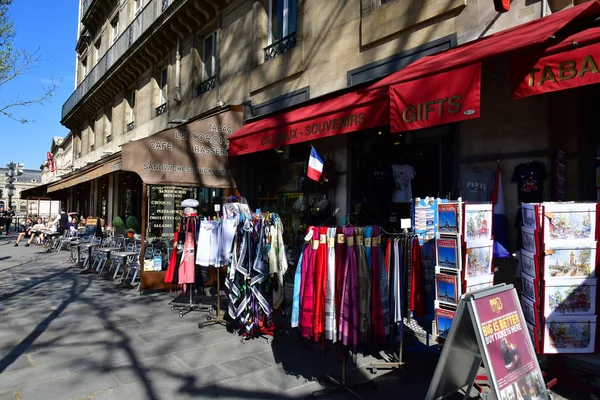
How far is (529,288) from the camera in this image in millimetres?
4031

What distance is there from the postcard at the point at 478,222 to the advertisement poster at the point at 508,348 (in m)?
0.89

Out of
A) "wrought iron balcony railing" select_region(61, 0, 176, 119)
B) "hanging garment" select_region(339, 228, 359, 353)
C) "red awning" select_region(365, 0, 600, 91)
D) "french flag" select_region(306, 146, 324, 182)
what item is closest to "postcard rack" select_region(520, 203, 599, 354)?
"red awning" select_region(365, 0, 600, 91)

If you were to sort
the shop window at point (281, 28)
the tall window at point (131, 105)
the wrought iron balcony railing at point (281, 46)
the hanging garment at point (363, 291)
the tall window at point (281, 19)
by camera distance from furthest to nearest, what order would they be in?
1. the tall window at point (131, 105)
2. the tall window at point (281, 19)
3. the shop window at point (281, 28)
4. the wrought iron balcony railing at point (281, 46)
5. the hanging garment at point (363, 291)

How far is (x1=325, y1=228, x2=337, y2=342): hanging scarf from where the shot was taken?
3.92 m

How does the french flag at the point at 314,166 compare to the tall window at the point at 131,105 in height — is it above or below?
below

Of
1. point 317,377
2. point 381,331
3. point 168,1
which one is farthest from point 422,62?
point 168,1

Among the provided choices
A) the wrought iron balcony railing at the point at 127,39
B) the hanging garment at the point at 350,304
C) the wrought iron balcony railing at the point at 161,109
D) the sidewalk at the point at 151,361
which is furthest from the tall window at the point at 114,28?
the hanging garment at the point at 350,304

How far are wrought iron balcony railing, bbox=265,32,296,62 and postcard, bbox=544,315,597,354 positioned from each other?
7.23m

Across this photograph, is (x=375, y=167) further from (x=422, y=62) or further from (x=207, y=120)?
(x=207, y=120)

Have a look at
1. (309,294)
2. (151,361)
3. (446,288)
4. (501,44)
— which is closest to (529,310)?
(446,288)

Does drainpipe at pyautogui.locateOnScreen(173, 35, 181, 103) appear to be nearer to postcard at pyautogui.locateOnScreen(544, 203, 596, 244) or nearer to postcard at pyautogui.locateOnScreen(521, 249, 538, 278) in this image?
postcard at pyautogui.locateOnScreen(521, 249, 538, 278)

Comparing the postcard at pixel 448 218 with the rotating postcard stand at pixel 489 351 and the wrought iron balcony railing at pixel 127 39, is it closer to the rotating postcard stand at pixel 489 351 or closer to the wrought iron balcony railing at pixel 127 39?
the rotating postcard stand at pixel 489 351

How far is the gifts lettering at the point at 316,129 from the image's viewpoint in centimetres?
578

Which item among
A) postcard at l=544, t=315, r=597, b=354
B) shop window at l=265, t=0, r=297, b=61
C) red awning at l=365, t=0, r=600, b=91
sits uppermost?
shop window at l=265, t=0, r=297, b=61
